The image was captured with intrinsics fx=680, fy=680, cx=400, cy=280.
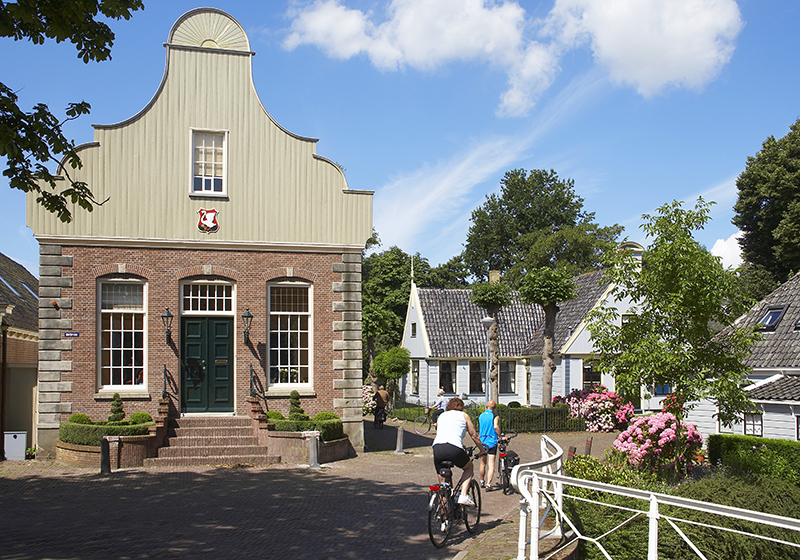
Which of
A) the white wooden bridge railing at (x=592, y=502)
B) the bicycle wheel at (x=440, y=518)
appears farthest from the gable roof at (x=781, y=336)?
the white wooden bridge railing at (x=592, y=502)

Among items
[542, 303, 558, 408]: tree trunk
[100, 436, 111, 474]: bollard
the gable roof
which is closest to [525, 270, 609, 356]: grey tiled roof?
[542, 303, 558, 408]: tree trunk

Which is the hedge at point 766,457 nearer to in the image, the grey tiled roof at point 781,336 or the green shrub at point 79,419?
the grey tiled roof at point 781,336

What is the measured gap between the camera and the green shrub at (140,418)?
52.3 feet

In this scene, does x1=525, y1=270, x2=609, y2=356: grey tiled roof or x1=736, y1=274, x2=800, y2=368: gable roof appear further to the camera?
x1=525, y1=270, x2=609, y2=356: grey tiled roof

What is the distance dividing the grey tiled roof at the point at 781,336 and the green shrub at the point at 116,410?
16.5 meters

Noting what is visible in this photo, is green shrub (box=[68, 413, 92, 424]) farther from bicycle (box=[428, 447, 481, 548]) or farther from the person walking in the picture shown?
bicycle (box=[428, 447, 481, 548])

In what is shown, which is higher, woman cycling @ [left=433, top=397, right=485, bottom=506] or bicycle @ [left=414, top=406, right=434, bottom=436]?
woman cycling @ [left=433, top=397, right=485, bottom=506]

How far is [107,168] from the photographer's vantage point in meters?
17.0

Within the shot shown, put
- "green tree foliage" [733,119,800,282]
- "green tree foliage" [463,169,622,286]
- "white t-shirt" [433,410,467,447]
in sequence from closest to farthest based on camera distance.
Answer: "white t-shirt" [433,410,467,447]
"green tree foliage" [733,119,800,282]
"green tree foliage" [463,169,622,286]

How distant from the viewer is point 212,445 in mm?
16078

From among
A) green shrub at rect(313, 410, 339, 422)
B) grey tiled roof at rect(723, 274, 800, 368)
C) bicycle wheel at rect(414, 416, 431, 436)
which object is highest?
grey tiled roof at rect(723, 274, 800, 368)

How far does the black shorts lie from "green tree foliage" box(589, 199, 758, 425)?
567cm

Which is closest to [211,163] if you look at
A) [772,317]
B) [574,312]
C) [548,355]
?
[548,355]

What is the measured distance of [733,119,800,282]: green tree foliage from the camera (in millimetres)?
33875
